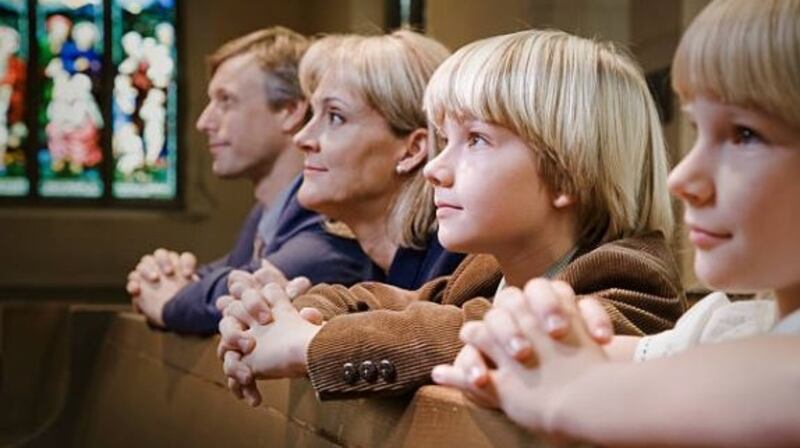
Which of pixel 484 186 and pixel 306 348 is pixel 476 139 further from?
pixel 306 348

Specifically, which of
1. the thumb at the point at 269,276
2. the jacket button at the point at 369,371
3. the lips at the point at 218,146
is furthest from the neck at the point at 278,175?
the jacket button at the point at 369,371

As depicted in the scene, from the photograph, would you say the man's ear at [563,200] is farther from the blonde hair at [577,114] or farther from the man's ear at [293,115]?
the man's ear at [293,115]

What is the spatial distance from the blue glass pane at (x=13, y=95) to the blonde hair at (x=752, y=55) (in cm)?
963

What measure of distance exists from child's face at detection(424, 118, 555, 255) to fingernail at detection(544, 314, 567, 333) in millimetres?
779

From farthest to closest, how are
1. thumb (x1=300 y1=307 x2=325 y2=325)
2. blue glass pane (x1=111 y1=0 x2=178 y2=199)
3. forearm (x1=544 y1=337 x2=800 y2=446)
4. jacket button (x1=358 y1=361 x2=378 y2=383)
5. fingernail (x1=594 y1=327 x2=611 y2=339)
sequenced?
blue glass pane (x1=111 y1=0 x2=178 y2=199) → thumb (x1=300 y1=307 x2=325 y2=325) → jacket button (x1=358 y1=361 x2=378 y2=383) → fingernail (x1=594 y1=327 x2=611 y2=339) → forearm (x1=544 y1=337 x2=800 y2=446)

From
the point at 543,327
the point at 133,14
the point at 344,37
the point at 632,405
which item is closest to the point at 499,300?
the point at 543,327

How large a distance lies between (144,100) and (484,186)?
861cm

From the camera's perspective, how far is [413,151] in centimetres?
305

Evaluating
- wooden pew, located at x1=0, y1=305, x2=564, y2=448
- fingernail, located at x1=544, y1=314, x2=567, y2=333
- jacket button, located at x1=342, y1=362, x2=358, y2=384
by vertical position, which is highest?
fingernail, located at x1=544, y1=314, x2=567, y2=333

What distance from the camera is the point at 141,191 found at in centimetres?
1059

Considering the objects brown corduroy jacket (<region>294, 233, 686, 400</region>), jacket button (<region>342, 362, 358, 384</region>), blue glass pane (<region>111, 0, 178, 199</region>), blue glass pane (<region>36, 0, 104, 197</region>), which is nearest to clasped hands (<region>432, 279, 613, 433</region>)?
brown corduroy jacket (<region>294, 233, 686, 400</region>)

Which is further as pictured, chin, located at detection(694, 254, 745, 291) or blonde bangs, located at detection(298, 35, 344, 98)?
blonde bangs, located at detection(298, 35, 344, 98)

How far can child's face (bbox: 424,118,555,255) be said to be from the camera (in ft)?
6.70

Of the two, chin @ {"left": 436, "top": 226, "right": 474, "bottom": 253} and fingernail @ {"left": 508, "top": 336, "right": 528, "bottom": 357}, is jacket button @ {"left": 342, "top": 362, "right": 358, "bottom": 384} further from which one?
fingernail @ {"left": 508, "top": 336, "right": 528, "bottom": 357}
